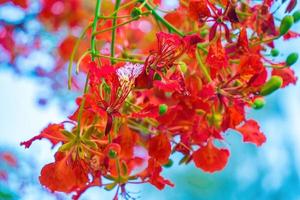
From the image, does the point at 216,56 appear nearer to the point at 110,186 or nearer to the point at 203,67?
the point at 203,67

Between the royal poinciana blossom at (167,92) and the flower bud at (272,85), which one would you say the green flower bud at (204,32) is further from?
the flower bud at (272,85)

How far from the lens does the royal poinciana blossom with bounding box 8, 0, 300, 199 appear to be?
82cm

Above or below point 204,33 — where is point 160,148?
below

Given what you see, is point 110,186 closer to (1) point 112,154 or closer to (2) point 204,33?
(1) point 112,154

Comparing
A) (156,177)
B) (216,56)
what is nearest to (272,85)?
(216,56)

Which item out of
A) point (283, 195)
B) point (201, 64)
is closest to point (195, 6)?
point (201, 64)

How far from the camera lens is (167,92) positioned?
3.16ft

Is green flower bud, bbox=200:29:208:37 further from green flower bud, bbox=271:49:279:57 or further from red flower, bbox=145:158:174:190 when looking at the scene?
red flower, bbox=145:158:174:190

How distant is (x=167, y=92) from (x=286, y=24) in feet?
0.62

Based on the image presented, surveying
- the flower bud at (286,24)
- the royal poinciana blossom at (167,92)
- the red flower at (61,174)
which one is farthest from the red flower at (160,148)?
the flower bud at (286,24)

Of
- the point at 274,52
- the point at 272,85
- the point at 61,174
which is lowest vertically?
the point at 61,174

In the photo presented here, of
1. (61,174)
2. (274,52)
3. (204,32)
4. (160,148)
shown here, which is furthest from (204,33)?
(61,174)

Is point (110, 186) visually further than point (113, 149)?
Yes

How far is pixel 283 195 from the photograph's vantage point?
464 centimetres
